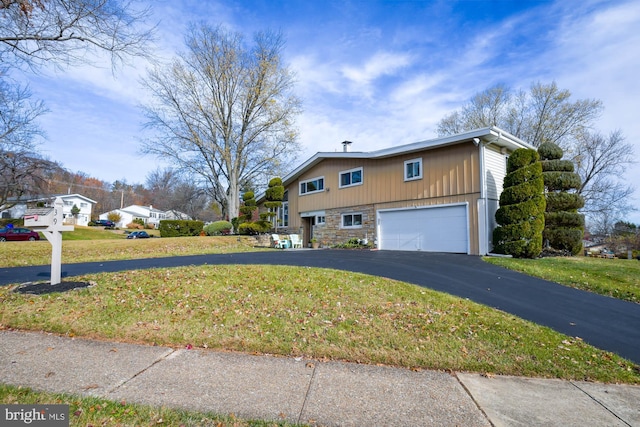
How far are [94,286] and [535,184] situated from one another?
13.7 metres

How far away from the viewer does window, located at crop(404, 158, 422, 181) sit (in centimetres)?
1436

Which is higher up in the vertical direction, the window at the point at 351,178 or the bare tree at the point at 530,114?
the bare tree at the point at 530,114

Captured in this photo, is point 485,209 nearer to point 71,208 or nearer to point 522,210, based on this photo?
point 522,210

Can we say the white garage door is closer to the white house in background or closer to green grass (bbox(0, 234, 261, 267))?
green grass (bbox(0, 234, 261, 267))

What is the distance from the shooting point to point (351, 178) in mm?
17500

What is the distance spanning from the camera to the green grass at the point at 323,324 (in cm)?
379

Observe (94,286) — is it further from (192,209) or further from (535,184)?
(192,209)

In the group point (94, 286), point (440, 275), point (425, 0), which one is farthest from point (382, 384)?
point (425, 0)

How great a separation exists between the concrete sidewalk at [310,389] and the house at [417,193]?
992cm

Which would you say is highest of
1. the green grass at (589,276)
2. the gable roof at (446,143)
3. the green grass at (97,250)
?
the gable roof at (446,143)

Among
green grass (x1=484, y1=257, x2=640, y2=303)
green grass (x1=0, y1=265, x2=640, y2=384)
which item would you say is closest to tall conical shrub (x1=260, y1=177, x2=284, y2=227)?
green grass (x1=484, y1=257, x2=640, y2=303)

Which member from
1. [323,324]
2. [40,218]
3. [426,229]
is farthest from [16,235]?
[323,324]

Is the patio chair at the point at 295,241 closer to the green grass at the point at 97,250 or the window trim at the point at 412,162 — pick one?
the green grass at the point at 97,250

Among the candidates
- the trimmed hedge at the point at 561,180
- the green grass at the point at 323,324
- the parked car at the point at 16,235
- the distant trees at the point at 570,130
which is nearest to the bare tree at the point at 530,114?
the distant trees at the point at 570,130
